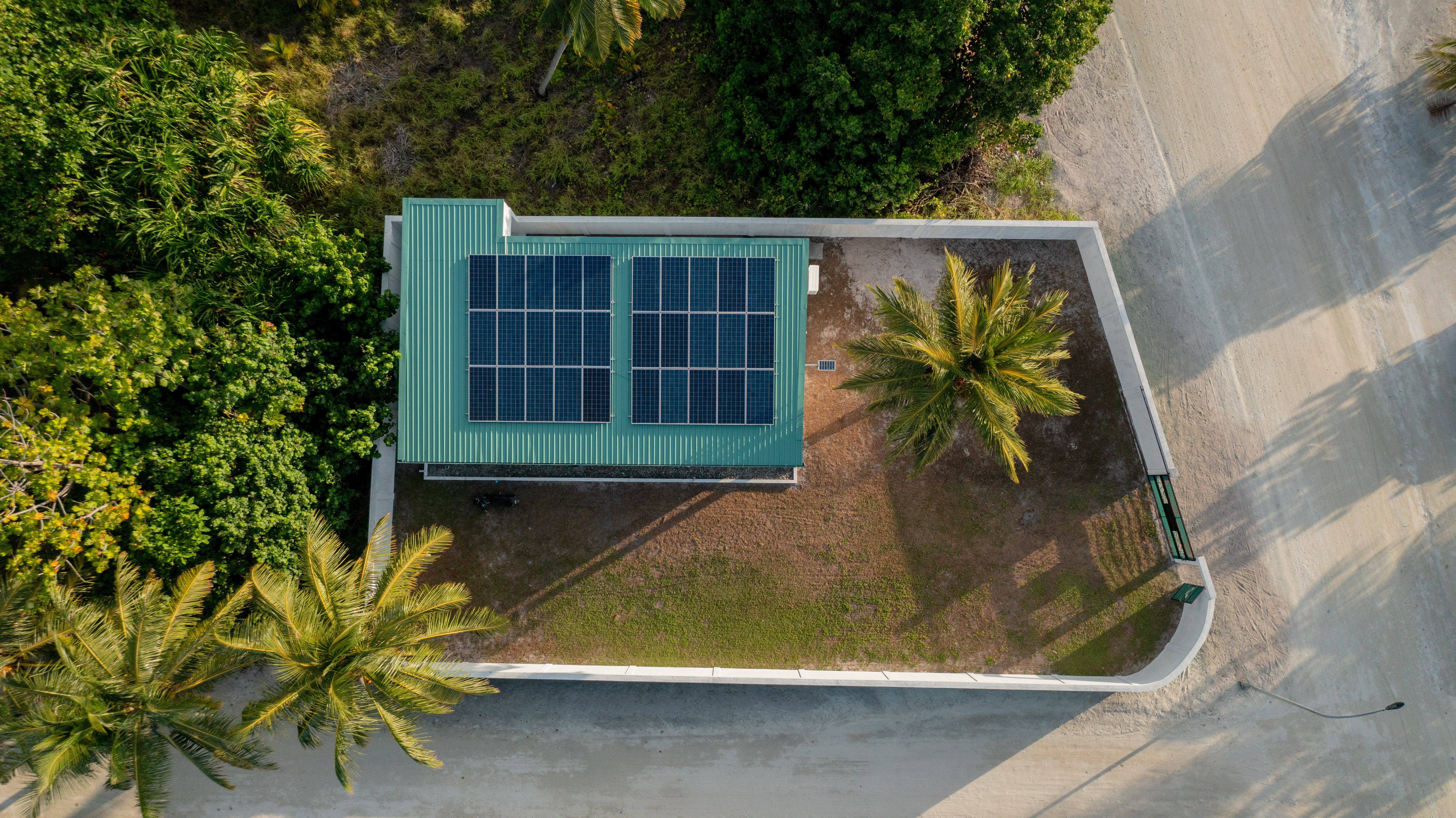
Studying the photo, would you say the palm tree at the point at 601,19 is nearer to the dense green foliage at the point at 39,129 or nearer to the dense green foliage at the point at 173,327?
the dense green foliage at the point at 173,327

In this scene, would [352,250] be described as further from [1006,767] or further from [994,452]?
[1006,767]

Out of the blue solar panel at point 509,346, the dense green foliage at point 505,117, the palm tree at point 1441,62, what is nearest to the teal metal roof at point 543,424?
the blue solar panel at point 509,346

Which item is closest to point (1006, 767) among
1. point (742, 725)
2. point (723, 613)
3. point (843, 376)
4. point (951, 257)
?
point (742, 725)

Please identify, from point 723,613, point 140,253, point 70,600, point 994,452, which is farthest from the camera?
point 723,613

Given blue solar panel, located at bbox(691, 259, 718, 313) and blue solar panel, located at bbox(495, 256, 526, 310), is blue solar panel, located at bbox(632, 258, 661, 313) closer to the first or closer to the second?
blue solar panel, located at bbox(691, 259, 718, 313)

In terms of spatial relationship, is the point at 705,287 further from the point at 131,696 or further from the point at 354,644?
the point at 131,696

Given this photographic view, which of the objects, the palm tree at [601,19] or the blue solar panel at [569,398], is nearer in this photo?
the palm tree at [601,19]
